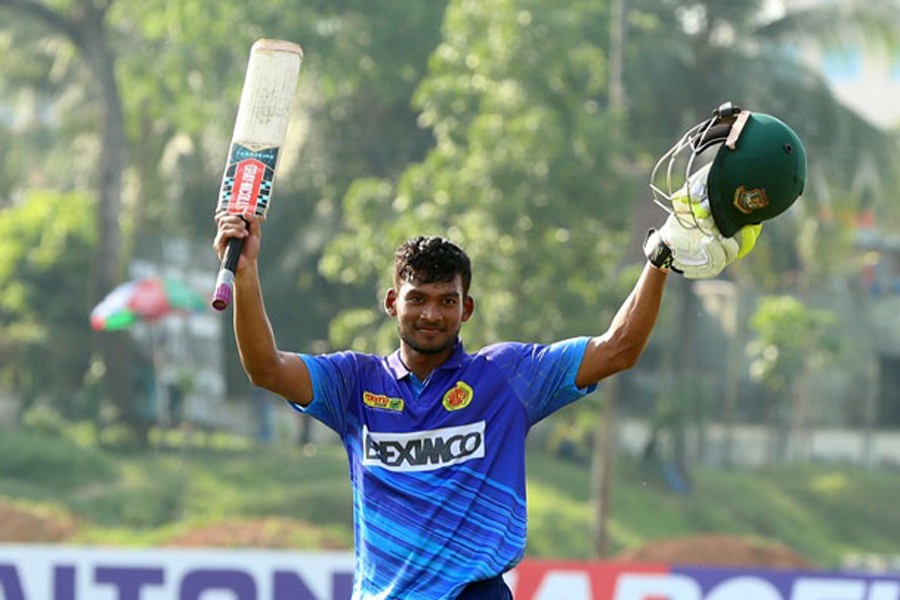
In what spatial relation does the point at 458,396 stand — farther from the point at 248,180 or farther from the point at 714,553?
the point at 714,553

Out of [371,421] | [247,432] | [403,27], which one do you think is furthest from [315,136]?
[371,421]

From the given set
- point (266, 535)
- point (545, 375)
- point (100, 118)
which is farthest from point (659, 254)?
point (100, 118)

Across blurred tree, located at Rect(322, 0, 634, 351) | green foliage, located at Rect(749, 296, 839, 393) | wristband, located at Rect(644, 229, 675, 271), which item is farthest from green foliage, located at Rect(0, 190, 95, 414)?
wristband, located at Rect(644, 229, 675, 271)

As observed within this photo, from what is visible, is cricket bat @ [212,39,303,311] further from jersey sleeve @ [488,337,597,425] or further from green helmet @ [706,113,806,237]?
green helmet @ [706,113,806,237]

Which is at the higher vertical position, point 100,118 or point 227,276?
point 100,118

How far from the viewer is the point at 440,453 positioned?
14.7 ft

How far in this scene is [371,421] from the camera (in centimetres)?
454

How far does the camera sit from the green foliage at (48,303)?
18203mm

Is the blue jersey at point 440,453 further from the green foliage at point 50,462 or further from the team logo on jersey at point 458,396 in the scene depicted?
the green foliage at point 50,462

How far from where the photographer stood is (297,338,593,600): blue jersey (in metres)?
4.43

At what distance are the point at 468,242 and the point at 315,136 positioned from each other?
3.61 metres

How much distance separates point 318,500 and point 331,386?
A: 505 inches

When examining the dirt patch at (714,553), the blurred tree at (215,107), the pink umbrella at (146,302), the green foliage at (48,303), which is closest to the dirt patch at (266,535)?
the blurred tree at (215,107)

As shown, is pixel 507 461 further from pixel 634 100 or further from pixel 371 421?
pixel 634 100
